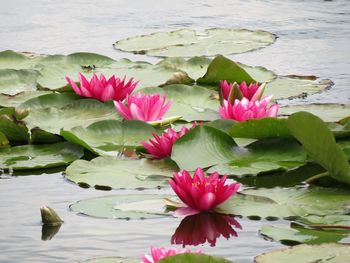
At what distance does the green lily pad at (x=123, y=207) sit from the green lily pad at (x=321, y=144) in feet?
1.44

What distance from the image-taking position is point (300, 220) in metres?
2.51

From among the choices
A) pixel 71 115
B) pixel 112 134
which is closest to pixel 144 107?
pixel 112 134

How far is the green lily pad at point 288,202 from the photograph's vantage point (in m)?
2.55

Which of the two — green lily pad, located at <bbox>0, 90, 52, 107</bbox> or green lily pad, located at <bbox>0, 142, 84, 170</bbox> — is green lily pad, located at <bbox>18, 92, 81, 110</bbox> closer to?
green lily pad, located at <bbox>0, 90, 52, 107</bbox>

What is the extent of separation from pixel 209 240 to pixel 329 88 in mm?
1776

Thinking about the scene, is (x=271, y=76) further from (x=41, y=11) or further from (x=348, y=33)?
(x=41, y=11)

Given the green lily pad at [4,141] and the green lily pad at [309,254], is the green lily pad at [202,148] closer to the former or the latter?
the green lily pad at [4,141]

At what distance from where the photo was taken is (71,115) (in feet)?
11.6

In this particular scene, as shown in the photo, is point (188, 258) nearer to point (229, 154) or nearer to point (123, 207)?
point (123, 207)

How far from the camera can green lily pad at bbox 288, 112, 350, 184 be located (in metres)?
2.71

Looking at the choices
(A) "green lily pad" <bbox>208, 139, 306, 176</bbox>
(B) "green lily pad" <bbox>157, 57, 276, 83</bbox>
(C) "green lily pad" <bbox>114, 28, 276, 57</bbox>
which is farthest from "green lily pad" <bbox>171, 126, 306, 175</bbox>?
(C) "green lily pad" <bbox>114, 28, 276, 57</bbox>

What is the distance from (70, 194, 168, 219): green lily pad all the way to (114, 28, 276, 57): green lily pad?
80.7 inches

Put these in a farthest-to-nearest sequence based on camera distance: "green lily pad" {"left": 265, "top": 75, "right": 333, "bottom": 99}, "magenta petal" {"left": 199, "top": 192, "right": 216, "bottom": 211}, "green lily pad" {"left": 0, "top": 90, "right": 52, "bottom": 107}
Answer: "green lily pad" {"left": 265, "top": 75, "right": 333, "bottom": 99}
"green lily pad" {"left": 0, "top": 90, "right": 52, "bottom": 107}
"magenta petal" {"left": 199, "top": 192, "right": 216, "bottom": 211}

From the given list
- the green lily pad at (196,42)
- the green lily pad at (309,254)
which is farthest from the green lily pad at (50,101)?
the green lily pad at (309,254)
